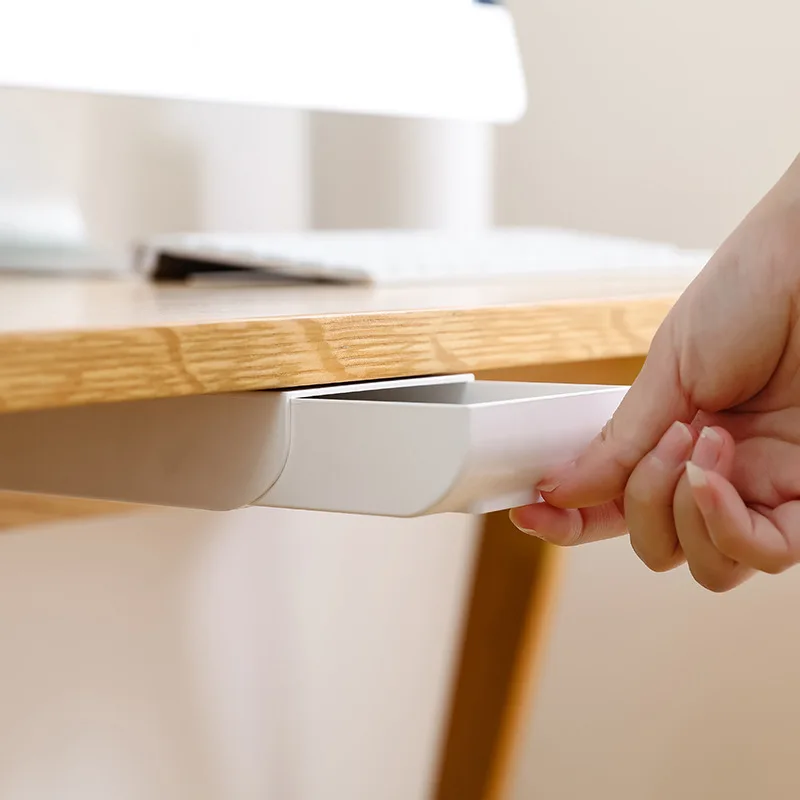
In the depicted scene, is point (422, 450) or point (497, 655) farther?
point (497, 655)

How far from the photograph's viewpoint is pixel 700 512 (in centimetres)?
40

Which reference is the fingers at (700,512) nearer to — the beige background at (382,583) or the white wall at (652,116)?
the beige background at (382,583)

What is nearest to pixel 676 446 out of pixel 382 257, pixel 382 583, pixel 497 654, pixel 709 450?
pixel 709 450

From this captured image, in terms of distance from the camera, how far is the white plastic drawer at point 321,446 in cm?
41

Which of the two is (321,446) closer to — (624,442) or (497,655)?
(624,442)

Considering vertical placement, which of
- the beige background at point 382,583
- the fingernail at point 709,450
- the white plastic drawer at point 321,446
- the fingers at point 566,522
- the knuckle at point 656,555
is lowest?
the beige background at point 382,583

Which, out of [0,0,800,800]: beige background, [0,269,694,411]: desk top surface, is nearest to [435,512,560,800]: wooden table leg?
[0,0,800,800]: beige background

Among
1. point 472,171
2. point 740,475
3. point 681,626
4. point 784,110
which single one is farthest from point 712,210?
point 740,475

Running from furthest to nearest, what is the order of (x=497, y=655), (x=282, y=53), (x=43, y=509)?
(x=497, y=655)
(x=43, y=509)
(x=282, y=53)

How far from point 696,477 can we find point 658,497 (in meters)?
0.04

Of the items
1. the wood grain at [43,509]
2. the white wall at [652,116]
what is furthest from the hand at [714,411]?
the white wall at [652,116]

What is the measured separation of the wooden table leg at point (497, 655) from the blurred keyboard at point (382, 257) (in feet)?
0.91

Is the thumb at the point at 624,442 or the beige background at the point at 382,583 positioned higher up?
the thumb at the point at 624,442

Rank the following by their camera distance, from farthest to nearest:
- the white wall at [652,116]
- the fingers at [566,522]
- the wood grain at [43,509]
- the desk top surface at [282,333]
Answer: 1. the white wall at [652,116]
2. the wood grain at [43,509]
3. the fingers at [566,522]
4. the desk top surface at [282,333]
